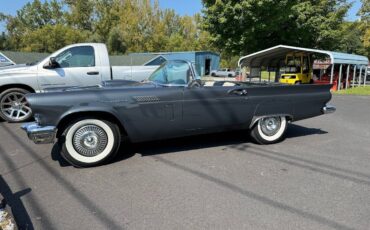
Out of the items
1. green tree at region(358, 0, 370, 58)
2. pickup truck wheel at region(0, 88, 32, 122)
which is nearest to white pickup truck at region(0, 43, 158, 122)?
pickup truck wheel at region(0, 88, 32, 122)

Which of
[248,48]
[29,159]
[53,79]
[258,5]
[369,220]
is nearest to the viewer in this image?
[369,220]

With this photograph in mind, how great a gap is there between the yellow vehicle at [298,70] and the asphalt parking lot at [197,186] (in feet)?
46.1

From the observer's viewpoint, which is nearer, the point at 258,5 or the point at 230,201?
the point at 230,201

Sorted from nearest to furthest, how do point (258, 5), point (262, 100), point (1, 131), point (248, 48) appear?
point (262, 100) → point (1, 131) → point (258, 5) → point (248, 48)

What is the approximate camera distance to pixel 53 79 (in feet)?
24.2

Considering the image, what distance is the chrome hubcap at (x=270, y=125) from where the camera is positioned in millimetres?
5457

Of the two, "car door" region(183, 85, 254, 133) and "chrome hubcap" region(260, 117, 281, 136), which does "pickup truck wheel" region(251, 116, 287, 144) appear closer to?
"chrome hubcap" region(260, 117, 281, 136)

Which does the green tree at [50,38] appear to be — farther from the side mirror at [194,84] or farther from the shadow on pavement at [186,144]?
the side mirror at [194,84]

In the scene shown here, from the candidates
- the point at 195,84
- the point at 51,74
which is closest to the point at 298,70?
the point at 51,74

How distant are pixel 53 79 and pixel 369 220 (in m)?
7.09

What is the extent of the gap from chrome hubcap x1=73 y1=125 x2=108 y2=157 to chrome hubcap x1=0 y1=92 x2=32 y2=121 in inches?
151

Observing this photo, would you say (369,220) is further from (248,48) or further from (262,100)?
(248,48)

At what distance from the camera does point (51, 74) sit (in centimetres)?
738

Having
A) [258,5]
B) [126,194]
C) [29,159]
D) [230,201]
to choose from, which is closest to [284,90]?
[230,201]
